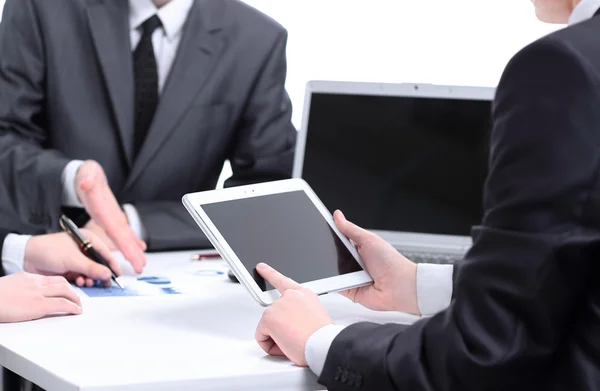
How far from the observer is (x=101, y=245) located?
164 cm

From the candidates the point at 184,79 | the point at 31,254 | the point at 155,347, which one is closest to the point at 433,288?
the point at 155,347

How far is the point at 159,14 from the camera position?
234 centimetres

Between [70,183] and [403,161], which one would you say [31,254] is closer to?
[70,183]

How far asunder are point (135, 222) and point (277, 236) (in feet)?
2.65

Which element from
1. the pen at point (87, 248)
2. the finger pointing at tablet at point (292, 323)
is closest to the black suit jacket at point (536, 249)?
the finger pointing at tablet at point (292, 323)

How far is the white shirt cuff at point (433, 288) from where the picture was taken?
1327 millimetres

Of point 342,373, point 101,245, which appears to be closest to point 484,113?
point 101,245

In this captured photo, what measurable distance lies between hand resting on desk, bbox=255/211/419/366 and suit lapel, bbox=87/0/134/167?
107 cm

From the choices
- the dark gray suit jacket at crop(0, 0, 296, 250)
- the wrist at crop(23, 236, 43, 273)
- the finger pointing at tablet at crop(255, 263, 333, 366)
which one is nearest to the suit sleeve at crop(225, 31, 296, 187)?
the dark gray suit jacket at crop(0, 0, 296, 250)

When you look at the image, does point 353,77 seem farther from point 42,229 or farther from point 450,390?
point 450,390

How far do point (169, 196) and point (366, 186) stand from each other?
69 centimetres

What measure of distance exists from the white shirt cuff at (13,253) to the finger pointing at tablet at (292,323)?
0.71 m

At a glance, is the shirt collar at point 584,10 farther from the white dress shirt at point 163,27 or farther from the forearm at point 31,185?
the white dress shirt at point 163,27

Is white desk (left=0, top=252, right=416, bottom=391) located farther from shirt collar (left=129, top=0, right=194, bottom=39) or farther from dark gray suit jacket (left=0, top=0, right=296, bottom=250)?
shirt collar (left=129, top=0, right=194, bottom=39)
